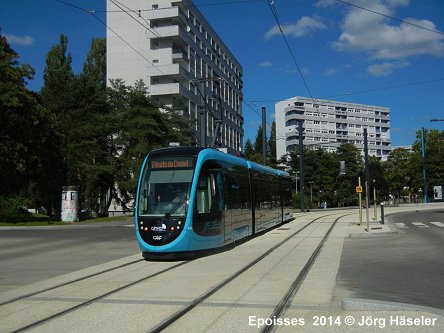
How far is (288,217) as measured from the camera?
31.1 metres

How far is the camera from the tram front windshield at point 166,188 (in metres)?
13.5

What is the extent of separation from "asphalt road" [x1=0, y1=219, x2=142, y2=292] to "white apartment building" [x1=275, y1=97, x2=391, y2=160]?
107 meters

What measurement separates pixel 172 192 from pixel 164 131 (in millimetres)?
34372

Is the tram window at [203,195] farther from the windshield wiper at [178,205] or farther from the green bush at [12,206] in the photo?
the green bush at [12,206]

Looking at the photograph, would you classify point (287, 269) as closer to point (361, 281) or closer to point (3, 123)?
point (361, 281)

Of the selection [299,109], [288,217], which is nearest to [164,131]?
[288,217]

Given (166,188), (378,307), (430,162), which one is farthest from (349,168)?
(378,307)

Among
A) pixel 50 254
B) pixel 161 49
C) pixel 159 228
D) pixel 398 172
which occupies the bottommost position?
pixel 50 254

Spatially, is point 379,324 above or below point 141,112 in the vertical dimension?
below

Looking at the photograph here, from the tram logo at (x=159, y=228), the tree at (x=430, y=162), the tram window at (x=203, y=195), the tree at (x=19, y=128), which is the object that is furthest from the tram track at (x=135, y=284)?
the tree at (x=430, y=162)

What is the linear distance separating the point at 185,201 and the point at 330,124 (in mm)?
126086

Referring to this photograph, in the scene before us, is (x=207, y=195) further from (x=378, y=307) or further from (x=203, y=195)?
(x=378, y=307)

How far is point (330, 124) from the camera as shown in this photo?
5330 inches

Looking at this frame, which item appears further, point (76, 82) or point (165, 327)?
point (76, 82)
